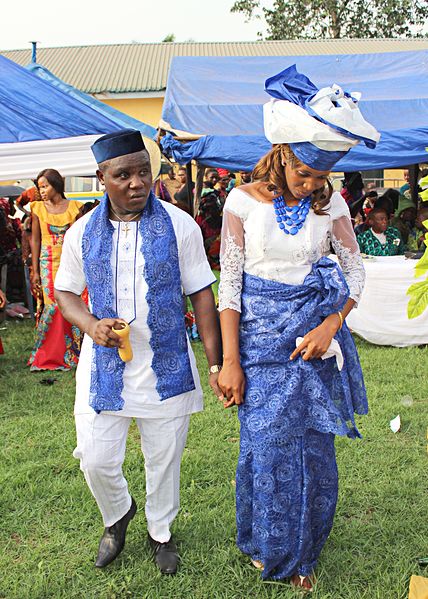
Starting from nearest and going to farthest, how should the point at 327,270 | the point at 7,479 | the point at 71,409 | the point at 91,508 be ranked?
the point at 327,270 < the point at 91,508 < the point at 7,479 < the point at 71,409

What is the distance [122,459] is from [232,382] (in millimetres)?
600

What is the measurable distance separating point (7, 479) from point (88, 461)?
60.4 inches

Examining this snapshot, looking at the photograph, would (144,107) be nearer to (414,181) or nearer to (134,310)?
(414,181)

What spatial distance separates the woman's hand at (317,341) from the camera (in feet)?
8.97

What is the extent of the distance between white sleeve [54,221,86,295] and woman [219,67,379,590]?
584mm

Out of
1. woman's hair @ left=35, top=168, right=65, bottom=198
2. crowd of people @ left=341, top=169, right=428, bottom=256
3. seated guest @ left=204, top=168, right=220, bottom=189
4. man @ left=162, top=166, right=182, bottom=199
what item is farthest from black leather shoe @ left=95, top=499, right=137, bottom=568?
man @ left=162, top=166, right=182, bottom=199

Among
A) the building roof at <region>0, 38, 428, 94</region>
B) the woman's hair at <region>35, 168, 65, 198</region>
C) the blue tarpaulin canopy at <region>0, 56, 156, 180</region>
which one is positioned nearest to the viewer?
the blue tarpaulin canopy at <region>0, 56, 156, 180</region>

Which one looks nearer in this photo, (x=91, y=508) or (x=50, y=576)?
(x=50, y=576)

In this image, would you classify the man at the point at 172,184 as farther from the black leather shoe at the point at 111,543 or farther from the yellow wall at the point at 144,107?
the yellow wall at the point at 144,107

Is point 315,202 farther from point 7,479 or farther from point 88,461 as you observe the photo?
point 7,479

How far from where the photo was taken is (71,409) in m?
5.60

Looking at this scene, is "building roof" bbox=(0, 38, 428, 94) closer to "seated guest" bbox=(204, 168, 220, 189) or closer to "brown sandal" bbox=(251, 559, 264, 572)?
"seated guest" bbox=(204, 168, 220, 189)

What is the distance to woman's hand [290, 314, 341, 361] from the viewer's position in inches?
108

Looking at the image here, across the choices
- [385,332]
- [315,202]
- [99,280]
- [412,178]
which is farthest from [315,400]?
[412,178]
